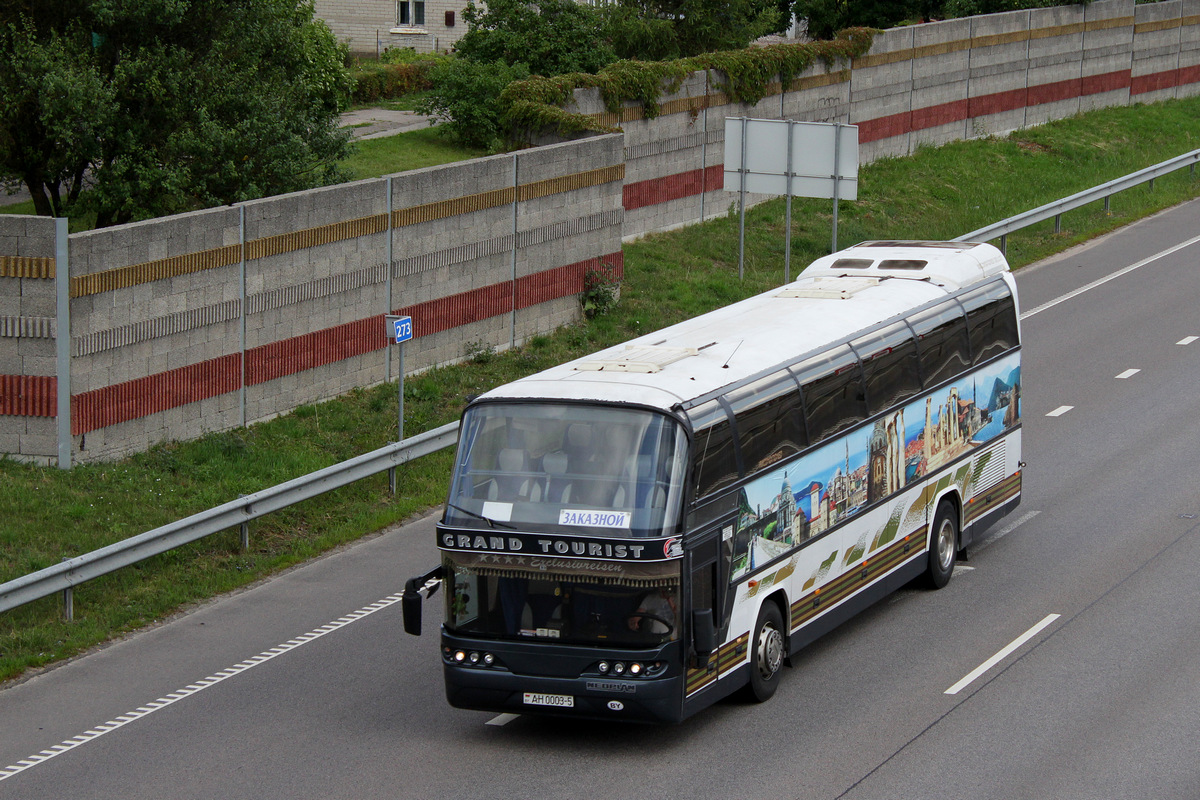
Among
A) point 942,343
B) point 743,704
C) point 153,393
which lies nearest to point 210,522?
point 153,393

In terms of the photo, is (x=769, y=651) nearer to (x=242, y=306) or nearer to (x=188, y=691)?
(x=188, y=691)

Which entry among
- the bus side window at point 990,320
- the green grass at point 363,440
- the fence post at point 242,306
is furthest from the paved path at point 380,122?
the bus side window at point 990,320

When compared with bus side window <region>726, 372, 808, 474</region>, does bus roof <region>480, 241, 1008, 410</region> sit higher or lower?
higher

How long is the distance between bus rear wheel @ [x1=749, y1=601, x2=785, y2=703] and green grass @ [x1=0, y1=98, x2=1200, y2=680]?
6066 mm

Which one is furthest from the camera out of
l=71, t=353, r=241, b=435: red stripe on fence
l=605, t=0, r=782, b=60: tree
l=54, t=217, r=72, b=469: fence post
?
l=605, t=0, r=782, b=60: tree

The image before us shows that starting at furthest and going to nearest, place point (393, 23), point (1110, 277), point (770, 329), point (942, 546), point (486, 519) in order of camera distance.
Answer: point (393, 23) < point (1110, 277) < point (942, 546) < point (770, 329) < point (486, 519)

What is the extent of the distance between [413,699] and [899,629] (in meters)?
4.64

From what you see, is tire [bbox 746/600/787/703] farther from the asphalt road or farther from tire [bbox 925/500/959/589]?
tire [bbox 925/500/959/589]

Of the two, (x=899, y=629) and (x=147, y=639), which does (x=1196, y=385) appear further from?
(x=147, y=639)

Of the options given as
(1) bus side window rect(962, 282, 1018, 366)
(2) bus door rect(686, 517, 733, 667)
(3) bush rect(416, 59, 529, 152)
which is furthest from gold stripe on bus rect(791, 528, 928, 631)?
(3) bush rect(416, 59, 529, 152)

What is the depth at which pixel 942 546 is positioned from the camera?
1609 centimetres

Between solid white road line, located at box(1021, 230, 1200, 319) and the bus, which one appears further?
solid white road line, located at box(1021, 230, 1200, 319)

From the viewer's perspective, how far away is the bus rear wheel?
12727 millimetres

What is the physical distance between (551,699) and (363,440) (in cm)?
899
